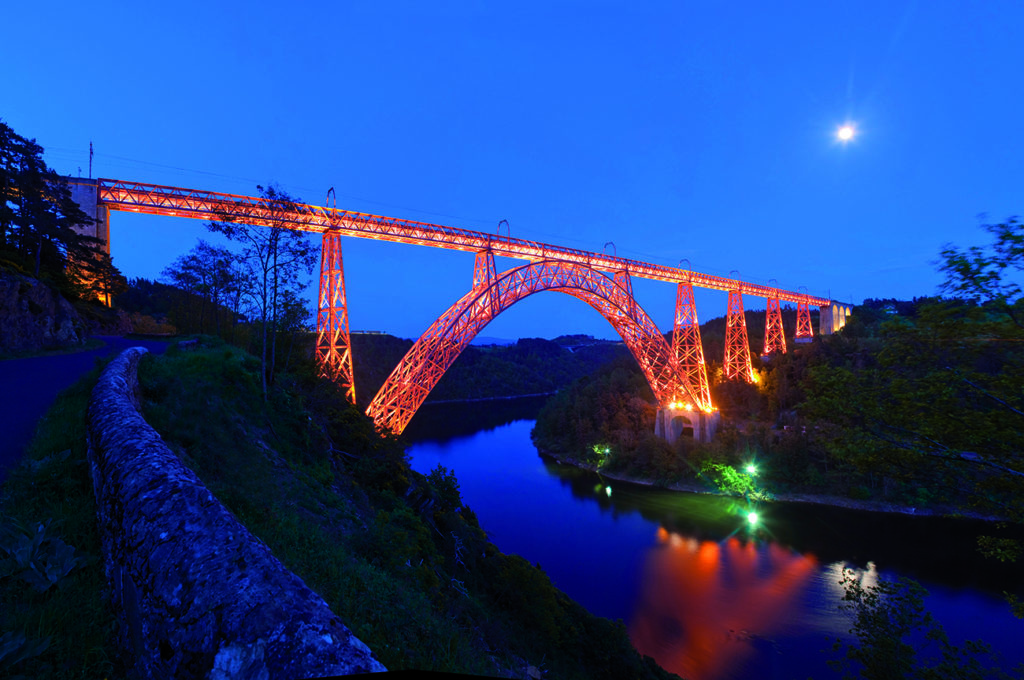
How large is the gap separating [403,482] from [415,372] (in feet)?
21.7

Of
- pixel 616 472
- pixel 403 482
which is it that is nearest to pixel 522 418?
pixel 616 472

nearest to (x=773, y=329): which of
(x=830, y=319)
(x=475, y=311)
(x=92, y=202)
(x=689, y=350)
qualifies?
(x=689, y=350)

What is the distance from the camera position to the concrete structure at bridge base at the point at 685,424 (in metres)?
25.8

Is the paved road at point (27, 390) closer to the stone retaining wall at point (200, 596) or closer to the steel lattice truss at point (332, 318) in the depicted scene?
the stone retaining wall at point (200, 596)

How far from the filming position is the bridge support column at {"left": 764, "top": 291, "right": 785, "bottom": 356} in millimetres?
32156

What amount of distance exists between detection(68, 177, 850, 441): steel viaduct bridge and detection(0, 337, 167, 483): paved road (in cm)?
457

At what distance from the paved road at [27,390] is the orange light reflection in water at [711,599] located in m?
14.3

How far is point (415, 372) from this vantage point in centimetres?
1548

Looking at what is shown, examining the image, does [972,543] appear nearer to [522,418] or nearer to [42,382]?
[42,382]

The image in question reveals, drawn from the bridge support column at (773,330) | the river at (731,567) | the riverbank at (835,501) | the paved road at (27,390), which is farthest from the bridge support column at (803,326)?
the paved road at (27,390)

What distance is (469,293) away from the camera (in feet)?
54.5

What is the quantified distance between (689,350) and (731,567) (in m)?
13.4

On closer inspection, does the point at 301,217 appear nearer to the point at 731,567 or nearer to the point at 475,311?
the point at 475,311

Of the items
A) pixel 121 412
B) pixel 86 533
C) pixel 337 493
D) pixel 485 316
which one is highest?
pixel 485 316
